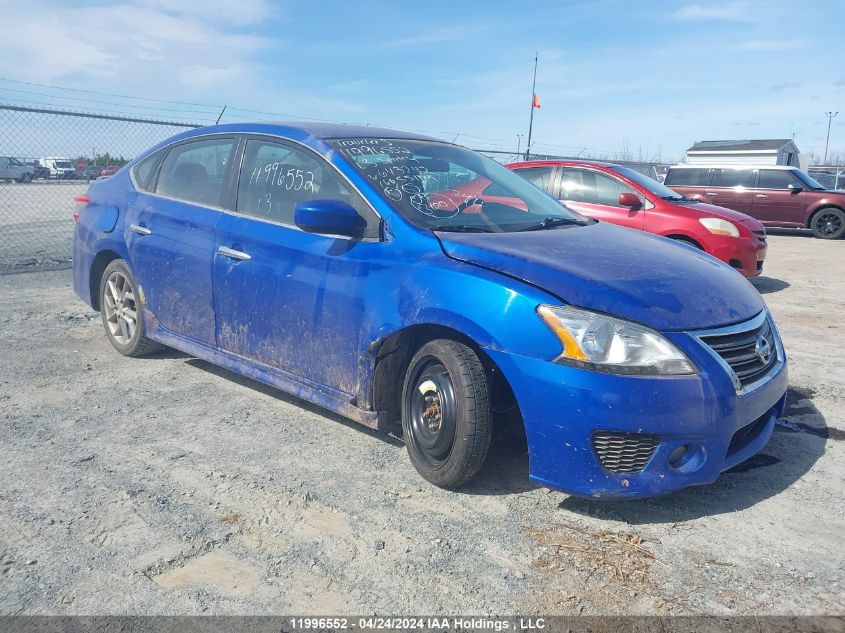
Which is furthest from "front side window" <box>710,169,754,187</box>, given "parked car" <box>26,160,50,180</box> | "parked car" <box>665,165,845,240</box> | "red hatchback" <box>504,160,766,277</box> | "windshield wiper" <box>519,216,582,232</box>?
"windshield wiper" <box>519,216,582,232</box>

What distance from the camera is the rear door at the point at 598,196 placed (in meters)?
8.66

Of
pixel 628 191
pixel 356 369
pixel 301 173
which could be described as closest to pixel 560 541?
pixel 356 369

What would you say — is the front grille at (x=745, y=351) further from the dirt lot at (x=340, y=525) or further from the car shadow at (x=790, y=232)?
the car shadow at (x=790, y=232)

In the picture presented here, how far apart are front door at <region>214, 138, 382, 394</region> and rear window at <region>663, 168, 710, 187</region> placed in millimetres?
15059

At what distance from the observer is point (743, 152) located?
30.5 metres

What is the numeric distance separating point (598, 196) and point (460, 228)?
18.6ft

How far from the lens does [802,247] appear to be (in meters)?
14.4

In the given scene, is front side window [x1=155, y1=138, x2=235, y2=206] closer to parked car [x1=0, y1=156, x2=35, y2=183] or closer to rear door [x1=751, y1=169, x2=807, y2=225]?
parked car [x1=0, y1=156, x2=35, y2=183]

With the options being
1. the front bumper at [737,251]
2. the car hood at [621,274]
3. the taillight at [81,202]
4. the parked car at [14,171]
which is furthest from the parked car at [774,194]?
the taillight at [81,202]

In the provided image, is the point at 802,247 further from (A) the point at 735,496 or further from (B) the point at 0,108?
(B) the point at 0,108

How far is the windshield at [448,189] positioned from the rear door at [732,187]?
1391 cm

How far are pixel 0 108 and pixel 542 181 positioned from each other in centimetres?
657

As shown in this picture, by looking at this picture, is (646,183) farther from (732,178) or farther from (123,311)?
(732,178)

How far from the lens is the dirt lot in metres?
2.50
